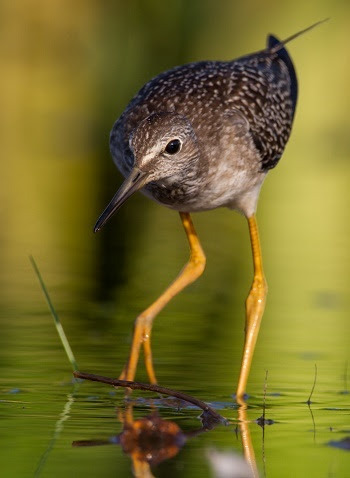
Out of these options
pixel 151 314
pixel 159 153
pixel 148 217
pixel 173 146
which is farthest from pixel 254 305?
pixel 148 217

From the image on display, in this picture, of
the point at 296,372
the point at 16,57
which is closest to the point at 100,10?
the point at 16,57

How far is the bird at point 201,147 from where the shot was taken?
8.61m

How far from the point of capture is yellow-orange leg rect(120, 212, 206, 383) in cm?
900

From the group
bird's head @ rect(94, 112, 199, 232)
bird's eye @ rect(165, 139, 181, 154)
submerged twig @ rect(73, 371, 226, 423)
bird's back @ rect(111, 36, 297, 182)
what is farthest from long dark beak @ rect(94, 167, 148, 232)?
submerged twig @ rect(73, 371, 226, 423)

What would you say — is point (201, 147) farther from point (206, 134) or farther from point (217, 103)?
point (217, 103)

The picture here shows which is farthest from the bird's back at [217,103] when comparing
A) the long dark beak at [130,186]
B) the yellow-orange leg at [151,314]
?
the yellow-orange leg at [151,314]

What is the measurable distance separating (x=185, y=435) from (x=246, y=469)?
710 mm

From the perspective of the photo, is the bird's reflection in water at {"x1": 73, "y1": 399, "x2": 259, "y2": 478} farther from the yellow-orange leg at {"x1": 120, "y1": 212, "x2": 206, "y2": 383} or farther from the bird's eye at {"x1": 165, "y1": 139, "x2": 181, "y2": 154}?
the bird's eye at {"x1": 165, "y1": 139, "x2": 181, "y2": 154}

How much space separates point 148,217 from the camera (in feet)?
55.7

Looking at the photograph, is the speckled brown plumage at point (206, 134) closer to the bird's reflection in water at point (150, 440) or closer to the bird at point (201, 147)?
the bird at point (201, 147)

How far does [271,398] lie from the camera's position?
26.7ft

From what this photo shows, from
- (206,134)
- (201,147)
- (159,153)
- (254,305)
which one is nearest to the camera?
(159,153)

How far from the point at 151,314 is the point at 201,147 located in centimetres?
125

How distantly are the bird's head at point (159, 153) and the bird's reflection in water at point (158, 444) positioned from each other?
1.65 metres
